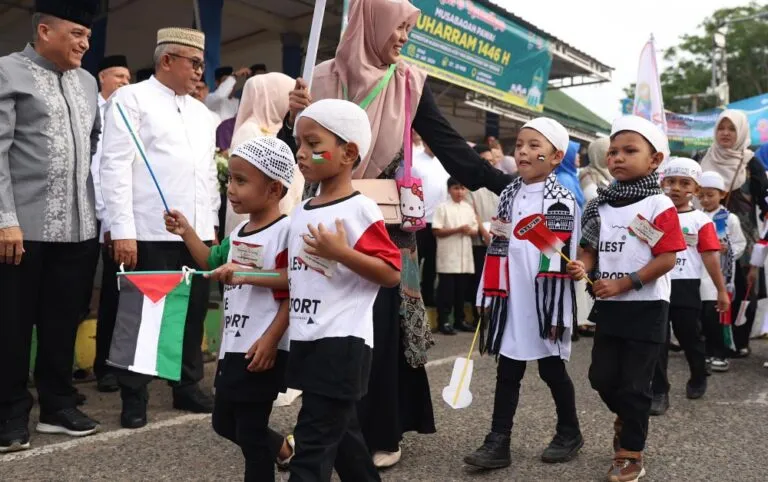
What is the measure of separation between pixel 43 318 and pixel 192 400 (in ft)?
3.18

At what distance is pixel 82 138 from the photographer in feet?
13.4

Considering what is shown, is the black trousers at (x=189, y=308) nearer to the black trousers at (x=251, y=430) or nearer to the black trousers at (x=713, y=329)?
the black trousers at (x=251, y=430)

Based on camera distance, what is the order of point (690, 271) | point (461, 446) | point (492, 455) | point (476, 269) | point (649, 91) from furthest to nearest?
1. point (476, 269)
2. point (649, 91)
3. point (690, 271)
4. point (461, 446)
5. point (492, 455)

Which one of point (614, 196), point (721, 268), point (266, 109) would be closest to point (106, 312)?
point (266, 109)

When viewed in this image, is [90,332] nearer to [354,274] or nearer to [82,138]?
[82,138]

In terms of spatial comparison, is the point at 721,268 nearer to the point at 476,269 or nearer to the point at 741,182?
the point at 741,182

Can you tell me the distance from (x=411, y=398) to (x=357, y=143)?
4.89 ft

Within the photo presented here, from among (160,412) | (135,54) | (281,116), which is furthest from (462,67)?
(160,412)

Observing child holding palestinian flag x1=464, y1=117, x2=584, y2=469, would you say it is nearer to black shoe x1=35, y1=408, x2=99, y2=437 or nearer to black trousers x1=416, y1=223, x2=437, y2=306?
black shoe x1=35, y1=408, x2=99, y2=437

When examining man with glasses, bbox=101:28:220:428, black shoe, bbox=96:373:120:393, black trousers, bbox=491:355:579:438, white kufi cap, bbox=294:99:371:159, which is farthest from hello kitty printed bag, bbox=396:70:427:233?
black shoe, bbox=96:373:120:393

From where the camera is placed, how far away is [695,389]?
5.38m

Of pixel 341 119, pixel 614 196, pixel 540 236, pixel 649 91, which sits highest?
pixel 649 91

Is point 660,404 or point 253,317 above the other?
point 253,317

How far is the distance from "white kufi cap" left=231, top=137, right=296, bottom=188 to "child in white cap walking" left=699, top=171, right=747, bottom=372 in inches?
174
